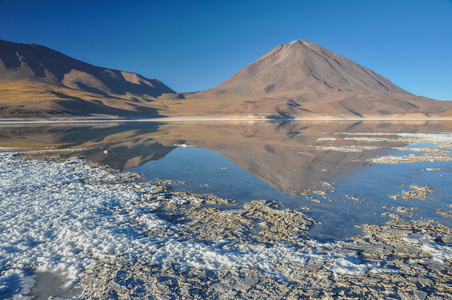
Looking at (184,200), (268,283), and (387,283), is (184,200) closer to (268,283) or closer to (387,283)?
(268,283)

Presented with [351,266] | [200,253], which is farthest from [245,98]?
[351,266]

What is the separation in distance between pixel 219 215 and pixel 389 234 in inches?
156

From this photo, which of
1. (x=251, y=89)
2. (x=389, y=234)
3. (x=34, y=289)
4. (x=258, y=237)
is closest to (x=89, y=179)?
(x=34, y=289)

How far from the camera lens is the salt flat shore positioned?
4.31 meters

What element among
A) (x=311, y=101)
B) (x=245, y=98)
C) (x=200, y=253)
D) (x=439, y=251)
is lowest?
(x=200, y=253)

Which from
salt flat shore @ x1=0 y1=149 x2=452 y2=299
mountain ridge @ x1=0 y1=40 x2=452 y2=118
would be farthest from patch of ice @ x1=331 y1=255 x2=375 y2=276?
mountain ridge @ x1=0 y1=40 x2=452 y2=118

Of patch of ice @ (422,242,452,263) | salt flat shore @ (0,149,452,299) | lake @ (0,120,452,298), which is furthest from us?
lake @ (0,120,452,298)

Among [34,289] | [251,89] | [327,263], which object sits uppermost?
[251,89]

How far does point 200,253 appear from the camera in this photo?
5.42 meters

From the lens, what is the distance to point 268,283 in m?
4.45

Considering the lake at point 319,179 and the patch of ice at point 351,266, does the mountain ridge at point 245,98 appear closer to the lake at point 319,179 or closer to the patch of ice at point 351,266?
the lake at point 319,179

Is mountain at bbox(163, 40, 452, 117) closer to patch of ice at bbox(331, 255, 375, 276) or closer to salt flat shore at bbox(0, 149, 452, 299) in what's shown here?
salt flat shore at bbox(0, 149, 452, 299)

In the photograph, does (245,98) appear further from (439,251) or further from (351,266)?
(351,266)

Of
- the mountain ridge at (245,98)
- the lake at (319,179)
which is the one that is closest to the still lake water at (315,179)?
the lake at (319,179)
